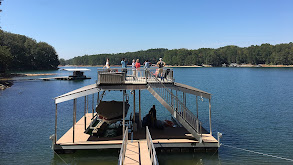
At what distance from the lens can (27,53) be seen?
480ft

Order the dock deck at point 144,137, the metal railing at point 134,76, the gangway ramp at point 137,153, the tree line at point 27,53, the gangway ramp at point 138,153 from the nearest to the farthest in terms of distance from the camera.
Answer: the gangway ramp at point 138,153
the gangway ramp at point 137,153
the dock deck at point 144,137
the metal railing at point 134,76
the tree line at point 27,53

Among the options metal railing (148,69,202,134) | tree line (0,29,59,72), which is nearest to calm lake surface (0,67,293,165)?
metal railing (148,69,202,134)

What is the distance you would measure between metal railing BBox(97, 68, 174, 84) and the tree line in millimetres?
123907

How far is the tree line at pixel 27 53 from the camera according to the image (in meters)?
133

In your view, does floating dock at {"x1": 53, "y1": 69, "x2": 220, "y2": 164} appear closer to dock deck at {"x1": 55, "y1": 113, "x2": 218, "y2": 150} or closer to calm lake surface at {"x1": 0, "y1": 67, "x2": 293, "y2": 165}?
dock deck at {"x1": 55, "y1": 113, "x2": 218, "y2": 150}

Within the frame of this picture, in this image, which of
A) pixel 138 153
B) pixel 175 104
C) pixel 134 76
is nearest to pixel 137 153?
pixel 138 153

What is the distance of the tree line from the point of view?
437 ft

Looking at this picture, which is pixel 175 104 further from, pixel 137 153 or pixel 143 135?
pixel 137 153

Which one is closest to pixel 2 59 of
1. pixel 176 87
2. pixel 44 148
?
pixel 44 148

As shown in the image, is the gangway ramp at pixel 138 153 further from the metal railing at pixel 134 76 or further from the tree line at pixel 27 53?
the tree line at pixel 27 53

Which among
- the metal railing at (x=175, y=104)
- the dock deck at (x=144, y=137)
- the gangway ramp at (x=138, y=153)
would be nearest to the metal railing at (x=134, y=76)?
the metal railing at (x=175, y=104)

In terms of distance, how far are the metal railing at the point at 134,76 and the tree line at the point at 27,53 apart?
12391cm

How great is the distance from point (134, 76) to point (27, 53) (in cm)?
14956

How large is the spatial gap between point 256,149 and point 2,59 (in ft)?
277
